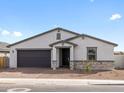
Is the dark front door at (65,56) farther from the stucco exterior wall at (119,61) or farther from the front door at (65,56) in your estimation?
the stucco exterior wall at (119,61)

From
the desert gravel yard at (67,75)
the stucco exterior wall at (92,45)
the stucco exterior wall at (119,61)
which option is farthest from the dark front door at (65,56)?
the stucco exterior wall at (119,61)

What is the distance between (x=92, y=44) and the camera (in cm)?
2998

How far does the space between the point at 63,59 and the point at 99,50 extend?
4663 mm

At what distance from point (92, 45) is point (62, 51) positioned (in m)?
3.96

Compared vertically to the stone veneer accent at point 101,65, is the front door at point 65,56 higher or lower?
higher

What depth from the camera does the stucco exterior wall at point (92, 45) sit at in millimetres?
29891

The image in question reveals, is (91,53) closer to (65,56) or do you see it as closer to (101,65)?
(101,65)

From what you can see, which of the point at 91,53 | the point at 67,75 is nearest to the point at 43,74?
the point at 67,75

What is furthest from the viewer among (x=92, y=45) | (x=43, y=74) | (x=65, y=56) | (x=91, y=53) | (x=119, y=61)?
(x=119, y=61)

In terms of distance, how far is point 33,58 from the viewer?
32594mm

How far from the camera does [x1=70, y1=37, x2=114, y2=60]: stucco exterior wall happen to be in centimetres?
2989

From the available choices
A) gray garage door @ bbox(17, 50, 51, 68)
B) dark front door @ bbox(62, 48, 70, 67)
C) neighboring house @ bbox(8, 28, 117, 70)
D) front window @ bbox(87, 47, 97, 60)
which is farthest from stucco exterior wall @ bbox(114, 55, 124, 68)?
gray garage door @ bbox(17, 50, 51, 68)

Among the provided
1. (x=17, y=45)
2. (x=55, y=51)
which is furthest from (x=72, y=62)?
(x=17, y=45)

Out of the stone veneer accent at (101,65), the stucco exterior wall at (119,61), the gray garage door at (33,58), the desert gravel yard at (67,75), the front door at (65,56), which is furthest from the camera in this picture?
the stucco exterior wall at (119,61)
